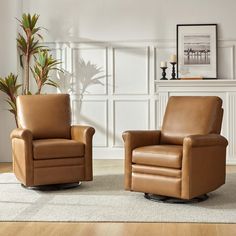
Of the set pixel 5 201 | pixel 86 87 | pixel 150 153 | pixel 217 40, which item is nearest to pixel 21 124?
pixel 5 201

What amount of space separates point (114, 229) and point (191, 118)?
158 cm

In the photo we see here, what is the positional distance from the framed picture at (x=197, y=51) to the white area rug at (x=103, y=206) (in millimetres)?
2240

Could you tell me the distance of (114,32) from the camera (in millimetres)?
7125

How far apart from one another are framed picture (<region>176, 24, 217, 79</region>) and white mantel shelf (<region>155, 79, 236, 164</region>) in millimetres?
269

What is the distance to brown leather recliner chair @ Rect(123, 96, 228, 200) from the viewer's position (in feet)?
13.5

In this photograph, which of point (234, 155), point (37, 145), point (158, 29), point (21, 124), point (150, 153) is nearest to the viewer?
point (150, 153)

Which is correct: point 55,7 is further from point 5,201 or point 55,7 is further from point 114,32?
point 5,201

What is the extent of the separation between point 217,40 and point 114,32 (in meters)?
1.40

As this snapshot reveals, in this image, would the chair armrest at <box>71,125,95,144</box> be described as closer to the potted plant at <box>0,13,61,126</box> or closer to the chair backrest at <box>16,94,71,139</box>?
the chair backrest at <box>16,94,71,139</box>

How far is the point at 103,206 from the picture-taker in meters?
4.09

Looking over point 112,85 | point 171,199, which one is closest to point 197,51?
point 112,85

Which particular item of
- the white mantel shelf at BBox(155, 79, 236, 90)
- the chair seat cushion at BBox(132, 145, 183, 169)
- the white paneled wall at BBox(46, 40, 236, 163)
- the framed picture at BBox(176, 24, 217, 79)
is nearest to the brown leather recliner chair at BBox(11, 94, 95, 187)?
the chair seat cushion at BBox(132, 145, 183, 169)

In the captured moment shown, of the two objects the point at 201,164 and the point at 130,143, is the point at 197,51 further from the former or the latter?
the point at 201,164

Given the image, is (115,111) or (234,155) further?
(115,111)
